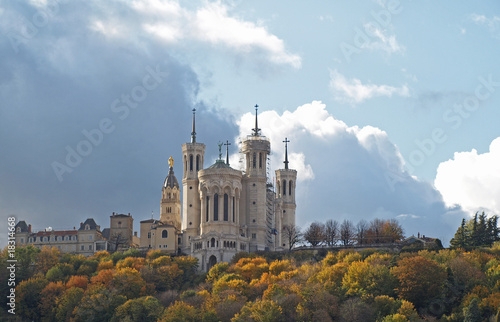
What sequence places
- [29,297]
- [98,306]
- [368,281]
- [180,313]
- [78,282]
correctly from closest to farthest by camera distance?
1. [368,281]
2. [180,313]
3. [98,306]
4. [29,297]
5. [78,282]

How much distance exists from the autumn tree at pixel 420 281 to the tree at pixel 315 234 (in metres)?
44.2

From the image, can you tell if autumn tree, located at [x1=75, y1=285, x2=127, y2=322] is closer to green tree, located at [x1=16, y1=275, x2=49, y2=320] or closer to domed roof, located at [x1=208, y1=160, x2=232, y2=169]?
green tree, located at [x1=16, y1=275, x2=49, y2=320]

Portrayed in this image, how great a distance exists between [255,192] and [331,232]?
15.5 metres

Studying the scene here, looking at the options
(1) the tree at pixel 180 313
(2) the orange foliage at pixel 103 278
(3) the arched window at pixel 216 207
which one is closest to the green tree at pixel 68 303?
(2) the orange foliage at pixel 103 278

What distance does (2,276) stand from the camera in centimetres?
13625

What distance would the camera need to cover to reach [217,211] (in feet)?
492

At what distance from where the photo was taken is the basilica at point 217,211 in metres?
148

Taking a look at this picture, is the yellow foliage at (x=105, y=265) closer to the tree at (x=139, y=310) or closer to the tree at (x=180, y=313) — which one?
the tree at (x=139, y=310)

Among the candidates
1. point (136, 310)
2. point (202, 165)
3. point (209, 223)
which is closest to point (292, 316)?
point (136, 310)

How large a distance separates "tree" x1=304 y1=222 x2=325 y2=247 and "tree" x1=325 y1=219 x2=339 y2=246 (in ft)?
2.82

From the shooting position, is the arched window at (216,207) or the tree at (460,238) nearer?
the tree at (460,238)

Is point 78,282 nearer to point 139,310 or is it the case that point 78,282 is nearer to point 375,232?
point 139,310

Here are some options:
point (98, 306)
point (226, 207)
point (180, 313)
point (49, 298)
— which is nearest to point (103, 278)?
→ point (49, 298)

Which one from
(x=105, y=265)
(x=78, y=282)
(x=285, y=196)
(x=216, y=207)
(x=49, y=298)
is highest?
(x=285, y=196)
